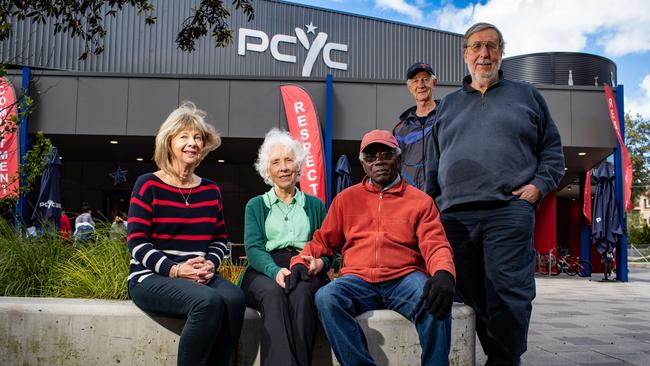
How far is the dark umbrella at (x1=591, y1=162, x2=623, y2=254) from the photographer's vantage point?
513 inches

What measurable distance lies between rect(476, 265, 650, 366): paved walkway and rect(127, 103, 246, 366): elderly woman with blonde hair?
2.00 m

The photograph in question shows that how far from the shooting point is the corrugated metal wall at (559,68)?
20.3 meters

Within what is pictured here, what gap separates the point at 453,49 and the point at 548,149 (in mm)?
20661

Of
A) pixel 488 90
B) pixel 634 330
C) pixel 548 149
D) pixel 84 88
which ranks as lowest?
pixel 634 330

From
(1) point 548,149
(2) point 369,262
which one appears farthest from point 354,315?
(1) point 548,149

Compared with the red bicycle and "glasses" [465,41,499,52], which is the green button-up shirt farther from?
the red bicycle

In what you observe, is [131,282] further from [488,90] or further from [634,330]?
[634,330]

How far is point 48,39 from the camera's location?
19.1m

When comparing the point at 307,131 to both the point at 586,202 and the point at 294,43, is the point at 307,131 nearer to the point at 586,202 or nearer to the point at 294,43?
the point at 586,202

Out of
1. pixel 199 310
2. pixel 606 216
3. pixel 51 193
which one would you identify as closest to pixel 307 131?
pixel 51 193

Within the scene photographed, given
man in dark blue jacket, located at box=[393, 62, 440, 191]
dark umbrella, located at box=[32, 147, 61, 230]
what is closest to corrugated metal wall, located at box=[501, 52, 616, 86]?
dark umbrella, located at box=[32, 147, 61, 230]

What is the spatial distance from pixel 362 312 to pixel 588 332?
3604 mm

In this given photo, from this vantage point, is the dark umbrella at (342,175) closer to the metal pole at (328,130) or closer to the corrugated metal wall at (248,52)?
the metal pole at (328,130)

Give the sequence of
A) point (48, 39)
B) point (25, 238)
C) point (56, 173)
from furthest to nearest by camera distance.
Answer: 1. point (48, 39)
2. point (56, 173)
3. point (25, 238)
